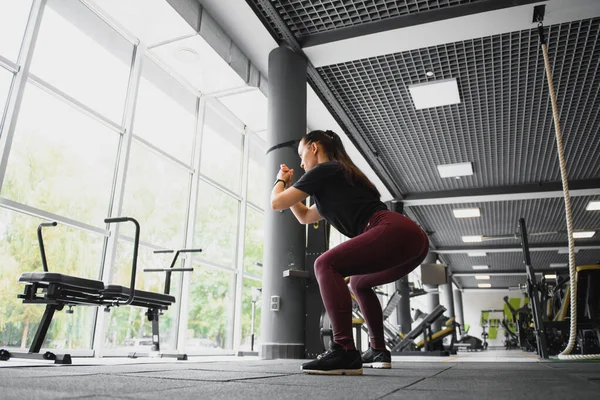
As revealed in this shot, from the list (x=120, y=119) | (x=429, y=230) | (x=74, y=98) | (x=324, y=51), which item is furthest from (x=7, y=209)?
(x=429, y=230)

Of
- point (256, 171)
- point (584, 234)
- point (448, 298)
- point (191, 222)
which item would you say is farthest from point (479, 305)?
point (191, 222)

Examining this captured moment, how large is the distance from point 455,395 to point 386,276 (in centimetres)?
116

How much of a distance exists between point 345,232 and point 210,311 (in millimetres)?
4546

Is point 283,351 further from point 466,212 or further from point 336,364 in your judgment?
point 466,212

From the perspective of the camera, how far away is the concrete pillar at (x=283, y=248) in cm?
412

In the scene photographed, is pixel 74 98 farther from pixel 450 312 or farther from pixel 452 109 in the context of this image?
pixel 450 312

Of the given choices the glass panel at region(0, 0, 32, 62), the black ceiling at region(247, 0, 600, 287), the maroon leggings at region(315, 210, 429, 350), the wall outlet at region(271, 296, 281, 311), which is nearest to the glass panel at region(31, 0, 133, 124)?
the glass panel at region(0, 0, 32, 62)

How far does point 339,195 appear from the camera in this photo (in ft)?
6.51

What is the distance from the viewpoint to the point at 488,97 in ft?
20.6

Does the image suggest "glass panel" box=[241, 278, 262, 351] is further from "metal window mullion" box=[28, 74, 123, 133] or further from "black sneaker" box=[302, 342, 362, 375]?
"black sneaker" box=[302, 342, 362, 375]

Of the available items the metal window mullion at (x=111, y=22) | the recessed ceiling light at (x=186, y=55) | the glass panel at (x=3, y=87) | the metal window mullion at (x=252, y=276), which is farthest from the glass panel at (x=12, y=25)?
the metal window mullion at (x=252, y=276)

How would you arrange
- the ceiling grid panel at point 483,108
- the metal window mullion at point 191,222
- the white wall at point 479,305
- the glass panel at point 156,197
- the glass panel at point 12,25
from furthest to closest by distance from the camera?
the white wall at point 479,305, the metal window mullion at point 191,222, the ceiling grid panel at point 483,108, the glass panel at point 156,197, the glass panel at point 12,25

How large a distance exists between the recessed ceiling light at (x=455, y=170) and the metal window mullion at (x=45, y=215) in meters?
6.28

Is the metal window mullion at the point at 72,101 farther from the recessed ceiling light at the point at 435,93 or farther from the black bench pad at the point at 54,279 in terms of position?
the recessed ceiling light at the point at 435,93
